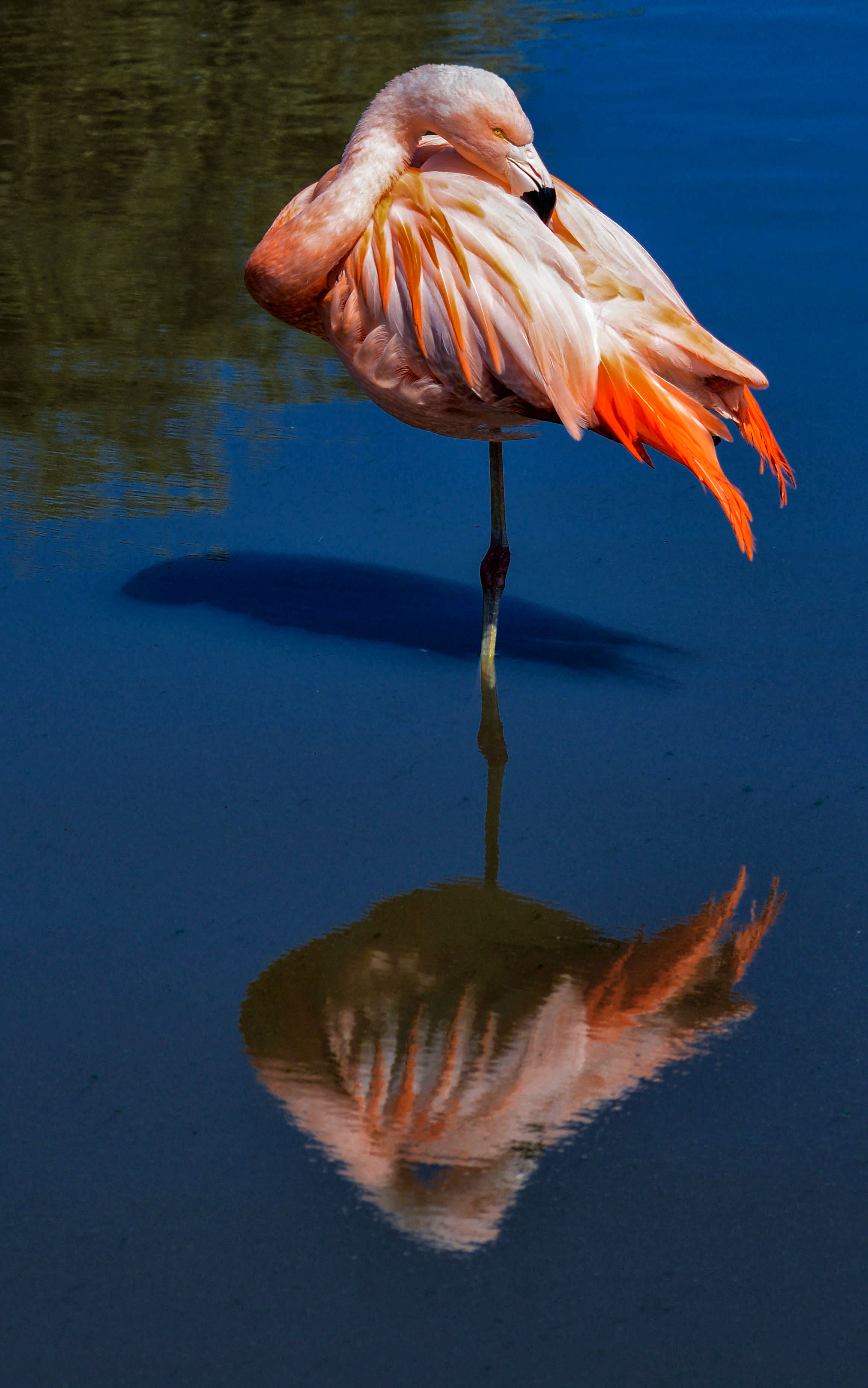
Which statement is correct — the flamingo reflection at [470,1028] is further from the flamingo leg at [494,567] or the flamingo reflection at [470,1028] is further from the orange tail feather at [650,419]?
the orange tail feather at [650,419]

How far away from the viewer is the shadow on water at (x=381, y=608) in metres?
4.30

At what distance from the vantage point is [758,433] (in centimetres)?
404

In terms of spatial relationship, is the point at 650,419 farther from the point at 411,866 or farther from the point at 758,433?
the point at 411,866

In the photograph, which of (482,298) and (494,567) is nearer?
(482,298)

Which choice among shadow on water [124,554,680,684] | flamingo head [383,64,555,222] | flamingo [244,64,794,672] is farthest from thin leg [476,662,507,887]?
flamingo head [383,64,555,222]

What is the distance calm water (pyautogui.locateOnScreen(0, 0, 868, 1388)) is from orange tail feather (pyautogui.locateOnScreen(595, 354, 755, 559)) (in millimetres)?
639

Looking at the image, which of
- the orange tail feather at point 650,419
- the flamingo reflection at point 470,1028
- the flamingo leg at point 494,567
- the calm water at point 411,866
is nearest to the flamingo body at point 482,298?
the orange tail feather at point 650,419

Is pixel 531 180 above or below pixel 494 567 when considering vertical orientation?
above

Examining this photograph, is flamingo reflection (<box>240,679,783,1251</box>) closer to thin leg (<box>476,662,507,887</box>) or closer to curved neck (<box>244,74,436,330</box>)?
thin leg (<box>476,662,507,887</box>)

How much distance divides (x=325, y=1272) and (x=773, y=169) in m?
6.60

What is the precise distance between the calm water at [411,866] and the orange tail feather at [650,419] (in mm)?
639

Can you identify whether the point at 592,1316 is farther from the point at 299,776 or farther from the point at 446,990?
the point at 299,776

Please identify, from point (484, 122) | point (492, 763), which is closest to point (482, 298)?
point (484, 122)

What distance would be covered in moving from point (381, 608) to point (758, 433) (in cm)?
123
